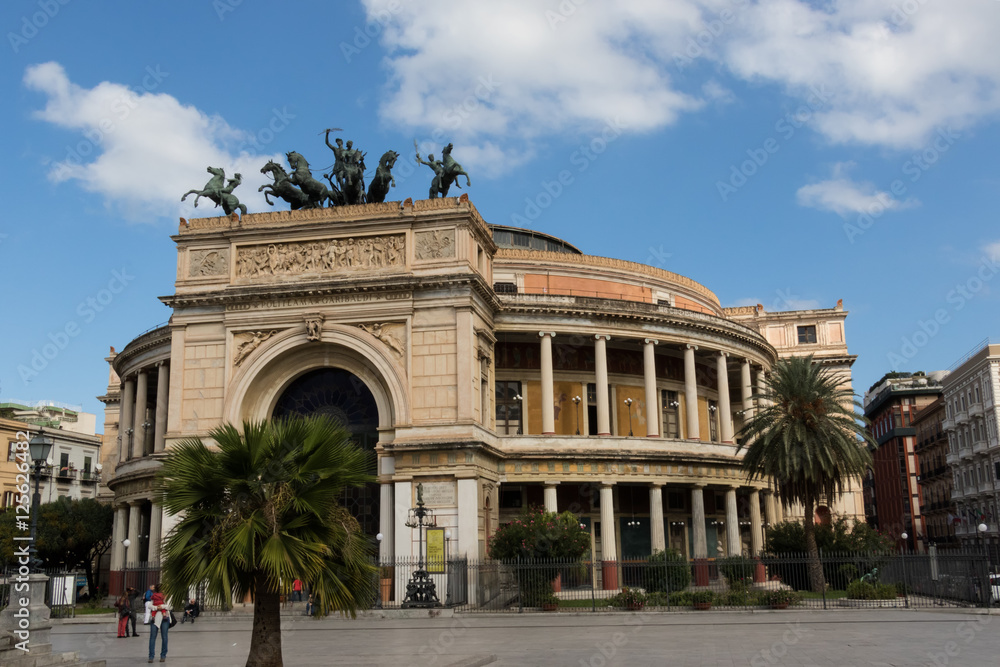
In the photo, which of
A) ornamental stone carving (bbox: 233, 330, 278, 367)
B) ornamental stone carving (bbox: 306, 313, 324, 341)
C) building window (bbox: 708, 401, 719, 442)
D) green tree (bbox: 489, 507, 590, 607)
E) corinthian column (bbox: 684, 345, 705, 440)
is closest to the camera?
green tree (bbox: 489, 507, 590, 607)

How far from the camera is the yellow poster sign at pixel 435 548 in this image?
35.4 m

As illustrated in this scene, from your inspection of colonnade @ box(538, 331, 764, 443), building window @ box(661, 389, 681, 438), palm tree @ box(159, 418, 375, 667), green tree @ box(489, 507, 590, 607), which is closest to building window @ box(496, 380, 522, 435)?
colonnade @ box(538, 331, 764, 443)

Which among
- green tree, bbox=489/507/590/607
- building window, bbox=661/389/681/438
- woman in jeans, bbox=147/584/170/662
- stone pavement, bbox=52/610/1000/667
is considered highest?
building window, bbox=661/389/681/438

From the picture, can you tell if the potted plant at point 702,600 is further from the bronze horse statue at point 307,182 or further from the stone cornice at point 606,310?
the bronze horse statue at point 307,182

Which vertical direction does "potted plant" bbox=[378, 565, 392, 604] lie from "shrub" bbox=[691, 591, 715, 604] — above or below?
above

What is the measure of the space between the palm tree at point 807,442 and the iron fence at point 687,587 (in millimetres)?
2629

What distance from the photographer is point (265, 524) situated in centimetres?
1703

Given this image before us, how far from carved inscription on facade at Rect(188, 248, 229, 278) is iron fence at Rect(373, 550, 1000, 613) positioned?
15.4 meters

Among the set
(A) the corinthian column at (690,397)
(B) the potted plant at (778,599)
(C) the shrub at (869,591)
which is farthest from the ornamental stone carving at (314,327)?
(C) the shrub at (869,591)

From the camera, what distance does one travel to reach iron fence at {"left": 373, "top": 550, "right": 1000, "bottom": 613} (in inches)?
1315

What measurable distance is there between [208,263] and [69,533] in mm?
22731

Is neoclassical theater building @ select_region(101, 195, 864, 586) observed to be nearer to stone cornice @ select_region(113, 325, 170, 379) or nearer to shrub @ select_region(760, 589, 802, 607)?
stone cornice @ select_region(113, 325, 170, 379)

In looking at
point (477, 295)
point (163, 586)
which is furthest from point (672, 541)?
point (163, 586)
